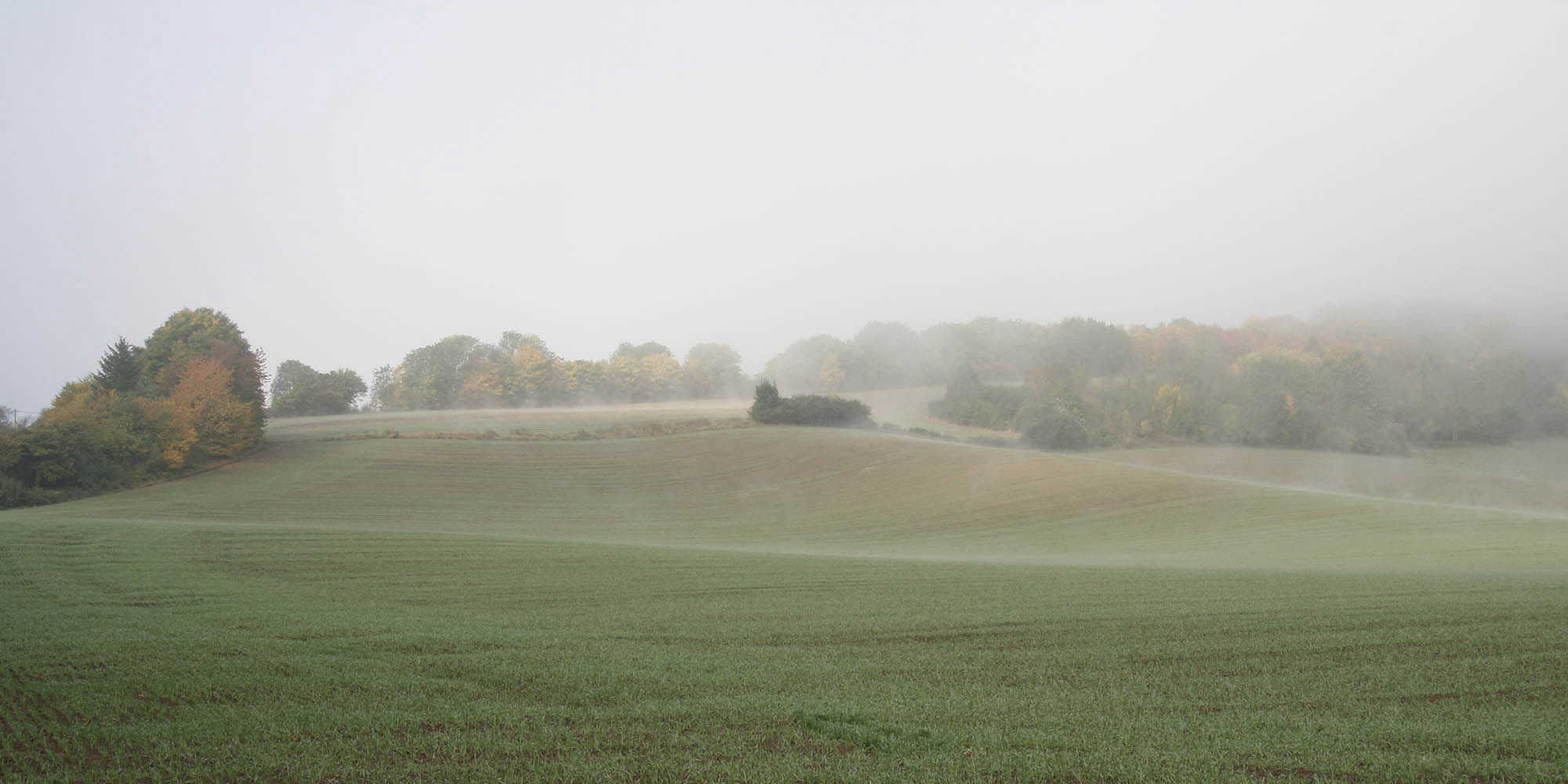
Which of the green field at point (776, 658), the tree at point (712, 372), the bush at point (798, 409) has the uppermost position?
the tree at point (712, 372)

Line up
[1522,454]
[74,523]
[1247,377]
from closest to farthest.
Answer: [74,523], [1522,454], [1247,377]

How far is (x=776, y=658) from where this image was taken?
9.66m

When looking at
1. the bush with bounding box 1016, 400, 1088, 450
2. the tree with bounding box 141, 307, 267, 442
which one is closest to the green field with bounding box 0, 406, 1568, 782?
the tree with bounding box 141, 307, 267, 442

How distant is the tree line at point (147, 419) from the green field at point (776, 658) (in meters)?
13.7

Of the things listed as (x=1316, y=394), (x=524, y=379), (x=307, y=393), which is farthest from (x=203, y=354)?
(x=1316, y=394)

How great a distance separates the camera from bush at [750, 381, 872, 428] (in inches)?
2277

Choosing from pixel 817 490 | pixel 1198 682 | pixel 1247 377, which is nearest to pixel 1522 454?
pixel 1247 377

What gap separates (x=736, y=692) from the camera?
26.3 feet

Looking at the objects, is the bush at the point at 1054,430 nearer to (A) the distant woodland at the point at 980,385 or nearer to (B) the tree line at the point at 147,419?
(A) the distant woodland at the point at 980,385

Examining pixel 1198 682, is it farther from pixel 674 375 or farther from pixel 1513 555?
pixel 674 375

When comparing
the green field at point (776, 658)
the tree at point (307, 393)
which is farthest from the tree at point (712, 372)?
the green field at point (776, 658)

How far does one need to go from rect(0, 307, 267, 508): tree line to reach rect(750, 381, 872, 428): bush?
31464mm

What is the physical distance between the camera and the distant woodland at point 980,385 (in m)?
41.6

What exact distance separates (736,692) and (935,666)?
8.48 ft
